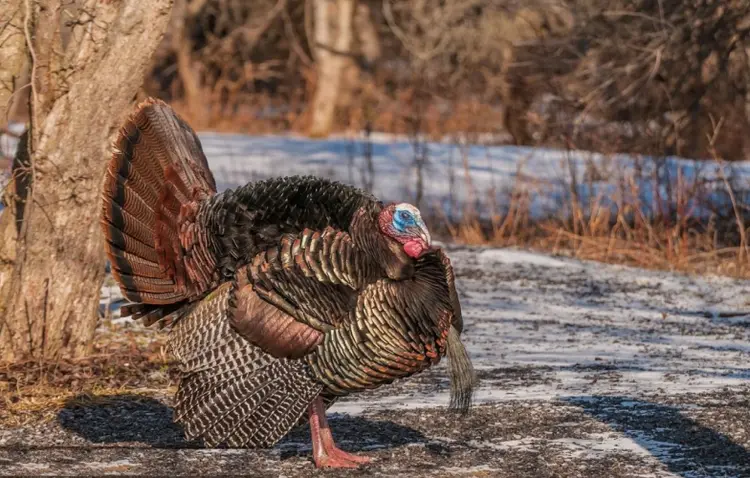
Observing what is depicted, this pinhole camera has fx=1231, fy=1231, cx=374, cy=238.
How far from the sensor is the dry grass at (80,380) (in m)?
5.37

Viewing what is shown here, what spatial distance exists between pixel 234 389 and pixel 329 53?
15.9 metres

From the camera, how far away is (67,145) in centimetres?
568

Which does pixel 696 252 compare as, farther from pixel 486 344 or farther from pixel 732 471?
pixel 732 471

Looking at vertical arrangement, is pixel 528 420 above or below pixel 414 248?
below

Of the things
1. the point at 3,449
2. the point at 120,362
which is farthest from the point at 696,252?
the point at 3,449

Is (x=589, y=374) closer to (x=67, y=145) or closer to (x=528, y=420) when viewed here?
(x=528, y=420)

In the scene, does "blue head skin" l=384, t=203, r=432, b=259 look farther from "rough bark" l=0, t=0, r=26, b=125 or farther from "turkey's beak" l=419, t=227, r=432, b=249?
"rough bark" l=0, t=0, r=26, b=125

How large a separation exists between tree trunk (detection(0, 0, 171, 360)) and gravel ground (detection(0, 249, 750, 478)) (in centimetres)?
56

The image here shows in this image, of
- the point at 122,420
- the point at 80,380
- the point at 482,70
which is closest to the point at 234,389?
the point at 122,420

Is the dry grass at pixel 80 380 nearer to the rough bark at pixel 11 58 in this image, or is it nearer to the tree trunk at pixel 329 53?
the rough bark at pixel 11 58

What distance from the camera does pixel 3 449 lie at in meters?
4.69

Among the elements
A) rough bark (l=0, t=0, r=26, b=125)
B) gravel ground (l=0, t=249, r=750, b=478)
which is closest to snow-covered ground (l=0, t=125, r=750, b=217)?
gravel ground (l=0, t=249, r=750, b=478)

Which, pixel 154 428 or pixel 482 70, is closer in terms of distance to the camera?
pixel 154 428

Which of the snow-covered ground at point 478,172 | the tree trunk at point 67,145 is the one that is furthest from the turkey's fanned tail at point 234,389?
the snow-covered ground at point 478,172
